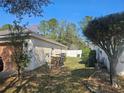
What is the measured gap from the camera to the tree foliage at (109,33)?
48.6 feet

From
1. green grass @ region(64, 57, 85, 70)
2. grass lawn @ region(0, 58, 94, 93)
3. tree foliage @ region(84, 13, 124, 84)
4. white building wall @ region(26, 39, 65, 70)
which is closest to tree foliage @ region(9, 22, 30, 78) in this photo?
grass lawn @ region(0, 58, 94, 93)

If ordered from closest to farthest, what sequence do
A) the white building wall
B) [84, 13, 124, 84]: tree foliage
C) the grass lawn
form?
the grass lawn
[84, 13, 124, 84]: tree foliage
the white building wall

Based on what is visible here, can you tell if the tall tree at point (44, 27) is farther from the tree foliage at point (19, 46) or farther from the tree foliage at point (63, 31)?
the tree foliage at point (19, 46)

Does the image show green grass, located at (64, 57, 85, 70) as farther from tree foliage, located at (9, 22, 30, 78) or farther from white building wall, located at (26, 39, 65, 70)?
tree foliage, located at (9, 22, 30, 78)

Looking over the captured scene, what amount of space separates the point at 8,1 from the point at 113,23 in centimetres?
638

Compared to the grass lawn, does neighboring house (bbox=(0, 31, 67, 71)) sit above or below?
above

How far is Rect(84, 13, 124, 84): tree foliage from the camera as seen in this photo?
14.8m

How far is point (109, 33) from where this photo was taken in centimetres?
1514

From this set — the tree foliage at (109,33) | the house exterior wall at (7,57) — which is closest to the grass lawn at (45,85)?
the tree foliage at (109,33)

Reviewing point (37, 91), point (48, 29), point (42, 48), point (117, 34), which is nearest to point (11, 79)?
point (37, 91)

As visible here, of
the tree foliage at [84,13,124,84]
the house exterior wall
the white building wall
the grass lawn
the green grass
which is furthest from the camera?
the green grass

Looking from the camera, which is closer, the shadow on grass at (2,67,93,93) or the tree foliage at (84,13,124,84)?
the shadow on grass at (2,67,93,93)

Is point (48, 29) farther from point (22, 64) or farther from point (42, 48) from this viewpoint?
point (22, 64)

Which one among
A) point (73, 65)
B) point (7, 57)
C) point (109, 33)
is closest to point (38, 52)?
point (7, 57)
